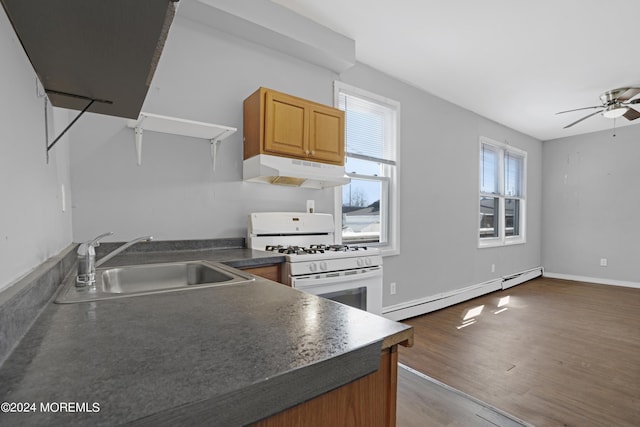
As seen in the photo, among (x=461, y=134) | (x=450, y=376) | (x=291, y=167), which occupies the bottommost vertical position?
(x=450, y=376)

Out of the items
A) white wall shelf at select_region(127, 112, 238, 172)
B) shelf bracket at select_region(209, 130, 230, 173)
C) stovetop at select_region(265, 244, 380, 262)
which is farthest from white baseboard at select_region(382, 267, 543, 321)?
white wall shelf at select_region(127, 112, 238, 172)

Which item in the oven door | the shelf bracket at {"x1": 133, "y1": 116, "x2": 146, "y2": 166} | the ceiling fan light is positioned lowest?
the oven door

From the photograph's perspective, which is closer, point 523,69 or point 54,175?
point 54,175

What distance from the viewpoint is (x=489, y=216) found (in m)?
5.19

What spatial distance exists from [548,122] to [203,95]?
5.42 m

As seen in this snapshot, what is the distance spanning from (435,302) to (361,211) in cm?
157

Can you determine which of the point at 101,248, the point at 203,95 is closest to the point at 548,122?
the point at 203,95

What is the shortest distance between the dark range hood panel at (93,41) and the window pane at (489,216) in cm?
510

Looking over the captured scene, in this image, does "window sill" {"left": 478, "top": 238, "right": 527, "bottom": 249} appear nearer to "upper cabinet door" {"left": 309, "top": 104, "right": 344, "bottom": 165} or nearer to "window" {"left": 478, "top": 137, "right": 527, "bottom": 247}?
"window" {"left": 478, "top": 137, "right": 527, "bottom": 247}

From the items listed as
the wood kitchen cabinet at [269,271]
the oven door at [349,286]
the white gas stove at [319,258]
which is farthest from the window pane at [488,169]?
the wood kitchen cabinet at [269,271]

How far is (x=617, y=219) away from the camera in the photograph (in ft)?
17.9

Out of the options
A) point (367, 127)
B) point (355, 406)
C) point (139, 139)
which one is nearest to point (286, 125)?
point (139, 139)

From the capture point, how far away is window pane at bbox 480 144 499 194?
4922 millimetres

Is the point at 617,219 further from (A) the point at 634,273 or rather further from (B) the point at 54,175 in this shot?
(B) the point at 54,175
